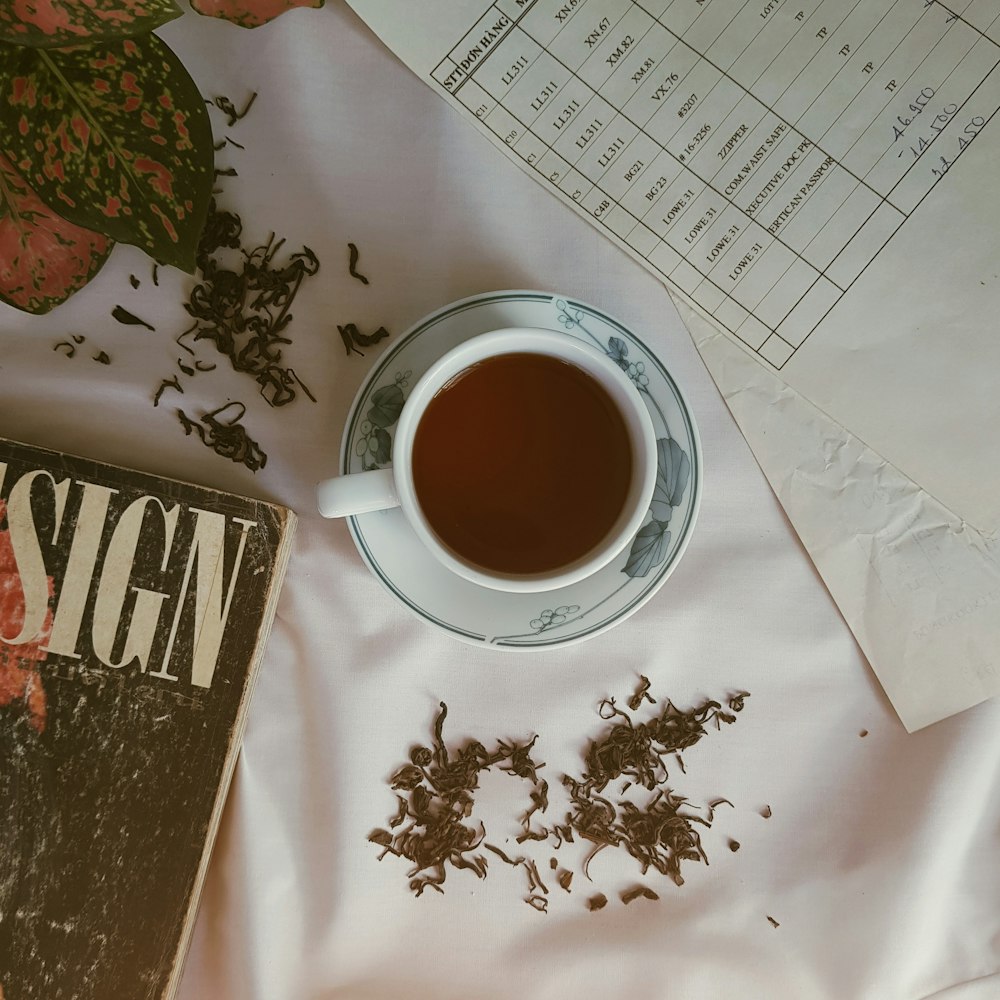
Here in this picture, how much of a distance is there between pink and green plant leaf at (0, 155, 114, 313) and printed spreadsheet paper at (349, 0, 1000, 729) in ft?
1.15

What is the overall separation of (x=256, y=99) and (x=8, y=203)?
25 centimetres

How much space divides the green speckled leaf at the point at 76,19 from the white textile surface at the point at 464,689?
298mm

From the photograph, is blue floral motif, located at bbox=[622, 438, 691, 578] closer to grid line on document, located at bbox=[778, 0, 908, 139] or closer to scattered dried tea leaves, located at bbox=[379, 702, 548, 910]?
scattered dried tea leaves, located at bbox=[379, 702, 548, 910]

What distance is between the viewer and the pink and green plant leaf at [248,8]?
71 cm

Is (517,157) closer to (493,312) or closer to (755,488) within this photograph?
(493,312)

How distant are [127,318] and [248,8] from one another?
31 cm

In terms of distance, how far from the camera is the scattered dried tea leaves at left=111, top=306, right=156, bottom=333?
2.71 feet

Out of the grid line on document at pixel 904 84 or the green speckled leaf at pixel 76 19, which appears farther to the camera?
the grid line on document at pixel 904 84

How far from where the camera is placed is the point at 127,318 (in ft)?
2.71

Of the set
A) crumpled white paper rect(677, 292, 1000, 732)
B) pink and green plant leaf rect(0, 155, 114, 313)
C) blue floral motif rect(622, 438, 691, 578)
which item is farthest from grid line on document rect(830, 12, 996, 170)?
pink and green plant leaf rect(0, 155, 114, 313)

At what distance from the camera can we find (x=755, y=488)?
839mm

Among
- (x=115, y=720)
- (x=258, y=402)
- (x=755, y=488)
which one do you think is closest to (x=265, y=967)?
(x=115, y=720)

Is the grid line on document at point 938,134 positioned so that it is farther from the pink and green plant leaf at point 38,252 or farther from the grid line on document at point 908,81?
the pink and green plant leaf at point 38,252

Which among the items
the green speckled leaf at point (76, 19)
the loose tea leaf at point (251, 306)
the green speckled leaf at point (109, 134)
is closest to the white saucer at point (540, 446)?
the loose tea leaf at point (251, 306)
